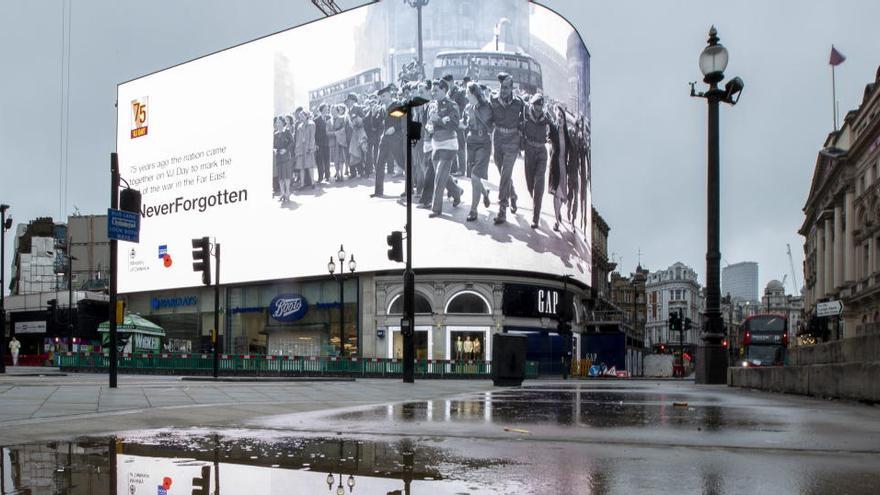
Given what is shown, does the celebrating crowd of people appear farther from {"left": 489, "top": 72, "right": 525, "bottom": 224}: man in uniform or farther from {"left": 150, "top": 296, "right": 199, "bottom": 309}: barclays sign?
{"left": 150, "top": 296, "right": 199, "bottom": 309}: barclays sign

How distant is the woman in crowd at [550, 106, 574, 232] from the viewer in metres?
58.8

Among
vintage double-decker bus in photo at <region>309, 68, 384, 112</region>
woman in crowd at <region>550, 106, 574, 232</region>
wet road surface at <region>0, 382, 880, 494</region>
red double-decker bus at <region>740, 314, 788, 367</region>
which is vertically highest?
vintage double-decker bus in photo at <region>309, 68, 384, 112</region>

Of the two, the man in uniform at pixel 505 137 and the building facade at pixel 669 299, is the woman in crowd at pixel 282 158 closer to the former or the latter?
the man in uniform at pixel 505 137

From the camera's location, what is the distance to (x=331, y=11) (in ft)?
313

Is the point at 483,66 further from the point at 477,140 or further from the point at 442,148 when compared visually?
the point at 442,148

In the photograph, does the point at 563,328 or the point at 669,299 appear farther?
the point at 669,299

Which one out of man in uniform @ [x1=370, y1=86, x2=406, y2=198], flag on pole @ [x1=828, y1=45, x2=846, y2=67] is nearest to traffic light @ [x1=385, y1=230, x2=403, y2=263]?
man in uniform @ [x1=370, y1=86, x2=406, y2=198]

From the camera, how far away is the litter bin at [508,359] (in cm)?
1967

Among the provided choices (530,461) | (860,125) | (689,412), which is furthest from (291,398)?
(860,125)

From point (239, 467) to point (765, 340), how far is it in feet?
145

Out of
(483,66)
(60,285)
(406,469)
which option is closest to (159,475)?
(406,469)

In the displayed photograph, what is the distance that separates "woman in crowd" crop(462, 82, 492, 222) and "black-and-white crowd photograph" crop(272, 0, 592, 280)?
71 millimetres

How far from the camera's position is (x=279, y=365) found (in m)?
42.7

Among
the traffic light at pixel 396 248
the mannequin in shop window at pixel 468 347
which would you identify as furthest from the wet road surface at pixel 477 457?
the mannequin in shop window at pixel 468 347
